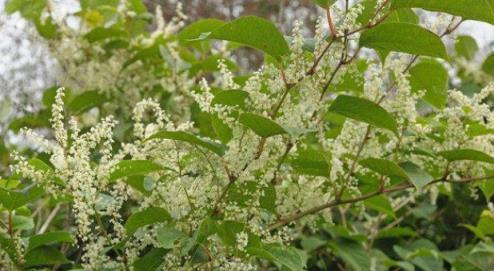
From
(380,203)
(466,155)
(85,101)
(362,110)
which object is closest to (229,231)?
(362,110)

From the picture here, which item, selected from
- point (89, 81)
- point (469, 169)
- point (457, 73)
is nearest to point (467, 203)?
point (457, 73)

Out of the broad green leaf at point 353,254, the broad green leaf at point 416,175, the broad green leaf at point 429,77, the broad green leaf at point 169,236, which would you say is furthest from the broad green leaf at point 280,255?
the broad green leaf at point 353,254

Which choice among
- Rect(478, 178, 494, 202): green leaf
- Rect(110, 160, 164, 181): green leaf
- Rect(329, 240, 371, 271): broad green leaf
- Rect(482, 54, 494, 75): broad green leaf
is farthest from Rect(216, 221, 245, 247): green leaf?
Rect(482, 54, 494, 75): broad green leaf

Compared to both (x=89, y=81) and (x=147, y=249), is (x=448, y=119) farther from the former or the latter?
(x=89, y=81)

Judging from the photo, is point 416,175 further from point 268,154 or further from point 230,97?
point 230,97

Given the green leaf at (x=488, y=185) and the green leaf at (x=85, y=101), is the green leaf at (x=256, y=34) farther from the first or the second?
the green leaf at (x=85, y=101)
